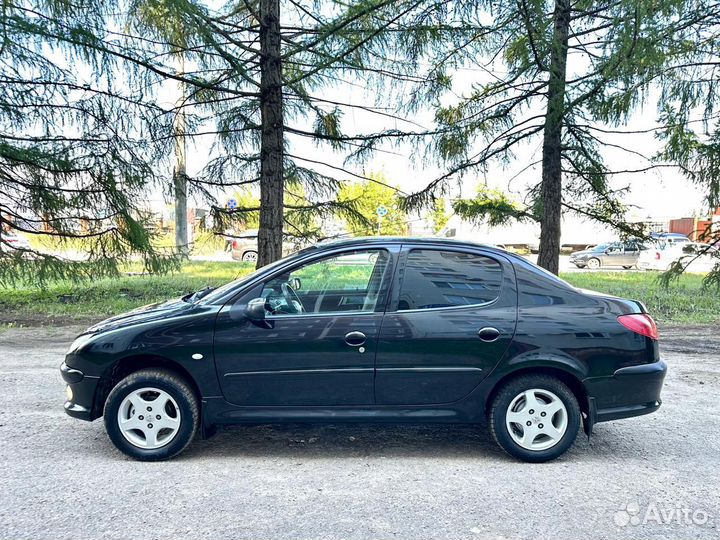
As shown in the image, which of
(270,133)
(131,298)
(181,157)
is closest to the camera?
(270,133)

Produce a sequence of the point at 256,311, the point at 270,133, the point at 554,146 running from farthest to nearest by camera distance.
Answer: the point at 554,146
the point at 270,133
the point at 256,311

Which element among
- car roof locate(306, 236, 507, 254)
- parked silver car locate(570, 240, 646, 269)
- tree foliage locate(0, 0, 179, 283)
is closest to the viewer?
car roof locate(306, 236, 507, 254)

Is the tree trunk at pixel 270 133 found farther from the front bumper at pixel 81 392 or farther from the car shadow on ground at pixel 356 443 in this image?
the front bumper at pixel 81 392

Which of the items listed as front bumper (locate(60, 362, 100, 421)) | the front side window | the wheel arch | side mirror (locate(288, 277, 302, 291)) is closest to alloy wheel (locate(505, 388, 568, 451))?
the front side window

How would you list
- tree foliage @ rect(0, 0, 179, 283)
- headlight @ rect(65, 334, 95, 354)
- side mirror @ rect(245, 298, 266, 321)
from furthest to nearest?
tree foliage @ rect(0, 0, 179, 283) < headlight @ rect(65, 334, 95, 354) < side mirror @ rect(245, 298, 266, 321)

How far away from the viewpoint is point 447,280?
3.92 metres

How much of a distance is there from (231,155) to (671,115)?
24.3 feet

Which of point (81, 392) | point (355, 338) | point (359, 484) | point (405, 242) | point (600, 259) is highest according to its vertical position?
point (600, 259)

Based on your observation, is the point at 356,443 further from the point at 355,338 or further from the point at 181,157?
the point at 181,157

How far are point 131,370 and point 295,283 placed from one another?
1377 mm

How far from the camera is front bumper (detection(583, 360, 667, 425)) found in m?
3.76

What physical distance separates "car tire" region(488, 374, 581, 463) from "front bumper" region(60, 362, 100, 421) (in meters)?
2.93

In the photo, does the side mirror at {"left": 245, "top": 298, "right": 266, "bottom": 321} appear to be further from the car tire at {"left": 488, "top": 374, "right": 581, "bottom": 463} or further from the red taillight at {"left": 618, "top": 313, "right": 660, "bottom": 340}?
the red taillight at {"left": 618, "top": 313, "right": 660, "bottom": 340}

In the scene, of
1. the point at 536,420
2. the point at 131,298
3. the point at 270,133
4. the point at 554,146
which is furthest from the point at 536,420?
the point at 131,298
